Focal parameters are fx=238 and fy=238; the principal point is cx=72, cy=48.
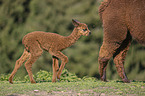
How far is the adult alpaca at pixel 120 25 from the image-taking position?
6204 mm

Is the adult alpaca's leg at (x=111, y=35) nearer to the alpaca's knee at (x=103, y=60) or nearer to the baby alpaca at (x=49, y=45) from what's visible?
the alpaca's knee at (x=103, y=60)

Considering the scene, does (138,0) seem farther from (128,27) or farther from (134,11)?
(128,27)

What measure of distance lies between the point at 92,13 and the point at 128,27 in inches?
121

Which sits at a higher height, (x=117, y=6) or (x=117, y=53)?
(x=117, y=6)

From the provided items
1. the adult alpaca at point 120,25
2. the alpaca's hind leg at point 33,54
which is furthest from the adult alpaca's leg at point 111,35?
the alpaca's hind leg at point 33,54

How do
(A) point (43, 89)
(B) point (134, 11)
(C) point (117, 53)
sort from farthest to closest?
(C) point (117, 53) → (B) point (134, 11) → (A) point (43, 89)

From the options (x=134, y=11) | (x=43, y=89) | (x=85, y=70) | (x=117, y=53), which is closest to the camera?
(x=43, y=89)

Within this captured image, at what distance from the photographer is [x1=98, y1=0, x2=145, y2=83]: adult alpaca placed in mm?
6204

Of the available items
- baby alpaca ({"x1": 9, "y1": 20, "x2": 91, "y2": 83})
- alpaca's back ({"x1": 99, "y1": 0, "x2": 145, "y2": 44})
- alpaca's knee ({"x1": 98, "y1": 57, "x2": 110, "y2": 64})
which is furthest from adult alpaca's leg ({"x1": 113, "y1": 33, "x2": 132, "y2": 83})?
baby alpaca ({"x1": 9, "y1": 20, "x2": 91, "y2": 83})

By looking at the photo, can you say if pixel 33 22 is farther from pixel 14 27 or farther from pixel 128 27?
pixel 128 27

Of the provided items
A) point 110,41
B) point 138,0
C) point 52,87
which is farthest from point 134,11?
point 52,87

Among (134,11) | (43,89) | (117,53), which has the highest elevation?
(134,11)

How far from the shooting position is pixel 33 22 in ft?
29.6

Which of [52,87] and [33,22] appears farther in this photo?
[33,22]
